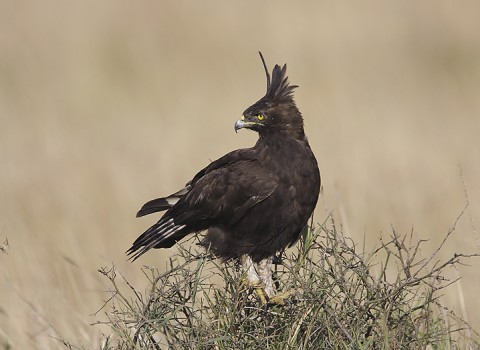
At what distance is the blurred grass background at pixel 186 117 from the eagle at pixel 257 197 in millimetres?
789

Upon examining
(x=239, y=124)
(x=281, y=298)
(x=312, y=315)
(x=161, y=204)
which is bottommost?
(x=312, y=315)

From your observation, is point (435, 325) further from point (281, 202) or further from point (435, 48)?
point (435, 48)

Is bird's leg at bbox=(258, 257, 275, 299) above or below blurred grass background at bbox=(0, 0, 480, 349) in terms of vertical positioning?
below

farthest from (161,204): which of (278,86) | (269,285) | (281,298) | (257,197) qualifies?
(281,298)

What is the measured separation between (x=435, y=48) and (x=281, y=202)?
9.20m

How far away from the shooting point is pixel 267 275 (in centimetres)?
492

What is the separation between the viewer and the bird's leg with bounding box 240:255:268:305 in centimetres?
459

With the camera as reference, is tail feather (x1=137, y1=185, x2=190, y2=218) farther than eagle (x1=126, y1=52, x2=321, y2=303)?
Yes

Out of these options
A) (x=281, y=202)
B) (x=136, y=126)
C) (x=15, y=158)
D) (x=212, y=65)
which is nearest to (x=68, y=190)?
(x=15, y=158)

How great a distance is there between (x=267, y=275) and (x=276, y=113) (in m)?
1.04

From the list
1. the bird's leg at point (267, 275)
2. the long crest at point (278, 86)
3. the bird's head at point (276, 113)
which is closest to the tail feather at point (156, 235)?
the bird's leg at point (267, 275)

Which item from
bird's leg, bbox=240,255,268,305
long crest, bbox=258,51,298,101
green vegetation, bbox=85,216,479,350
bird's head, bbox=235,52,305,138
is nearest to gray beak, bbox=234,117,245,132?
bird's head, bbox=235,52,305,138

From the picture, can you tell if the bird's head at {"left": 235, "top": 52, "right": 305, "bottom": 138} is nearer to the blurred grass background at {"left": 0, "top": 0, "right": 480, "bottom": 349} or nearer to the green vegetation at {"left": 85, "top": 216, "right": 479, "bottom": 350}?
the blurred grass background at {"left": 0, "top": 0, "right": 480, "bottom": 349}

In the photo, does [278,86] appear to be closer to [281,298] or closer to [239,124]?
[239,124]
